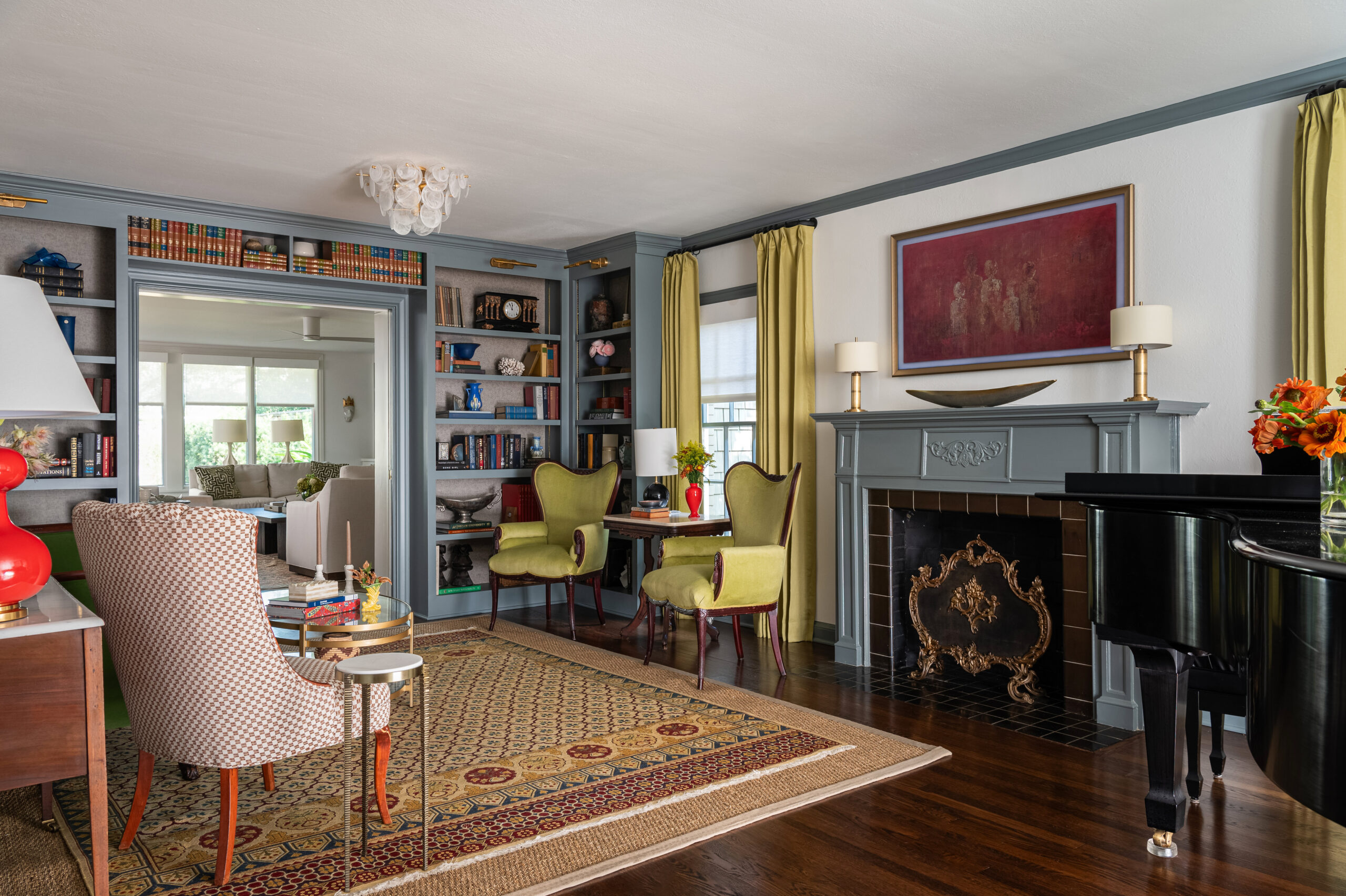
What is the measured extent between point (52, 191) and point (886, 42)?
14.8 ft

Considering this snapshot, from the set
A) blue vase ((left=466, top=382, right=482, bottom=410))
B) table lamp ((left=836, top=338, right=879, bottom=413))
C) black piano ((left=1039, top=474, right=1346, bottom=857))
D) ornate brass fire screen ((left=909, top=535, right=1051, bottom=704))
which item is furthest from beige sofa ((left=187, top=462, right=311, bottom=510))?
black piano ((left=1039, top=474, right=1346, bottom=857))

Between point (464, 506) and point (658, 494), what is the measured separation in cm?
168

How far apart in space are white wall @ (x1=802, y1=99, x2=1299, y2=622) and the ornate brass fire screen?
0.87 meters

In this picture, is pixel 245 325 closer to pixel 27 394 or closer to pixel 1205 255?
pixel 27 394

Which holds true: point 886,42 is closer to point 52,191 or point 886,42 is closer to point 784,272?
point 784,272

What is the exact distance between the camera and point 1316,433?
6.43 feet

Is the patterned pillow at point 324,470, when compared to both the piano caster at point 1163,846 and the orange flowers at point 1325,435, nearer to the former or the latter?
the piano caster at point 1163,846

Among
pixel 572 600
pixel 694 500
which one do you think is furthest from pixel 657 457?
pixel 572 600

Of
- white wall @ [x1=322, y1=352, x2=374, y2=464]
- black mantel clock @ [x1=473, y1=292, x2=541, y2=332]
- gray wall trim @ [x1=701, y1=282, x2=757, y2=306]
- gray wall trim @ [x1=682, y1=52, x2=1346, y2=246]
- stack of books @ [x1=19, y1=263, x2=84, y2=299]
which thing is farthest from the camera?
white wall @ [x1=322, y1=352, x2=374, y2=464]

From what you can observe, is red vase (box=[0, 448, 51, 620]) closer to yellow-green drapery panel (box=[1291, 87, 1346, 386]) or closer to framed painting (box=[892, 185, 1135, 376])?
framed painting (box=[892, 185, 1135, 376])

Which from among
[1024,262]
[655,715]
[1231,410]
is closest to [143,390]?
[655,715]

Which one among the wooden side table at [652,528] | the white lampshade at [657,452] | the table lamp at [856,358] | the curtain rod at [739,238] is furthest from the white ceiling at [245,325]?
the table lamp at [856,358]

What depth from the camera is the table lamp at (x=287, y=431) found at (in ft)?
37.9

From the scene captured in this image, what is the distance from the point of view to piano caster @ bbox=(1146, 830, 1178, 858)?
2.63 metres
